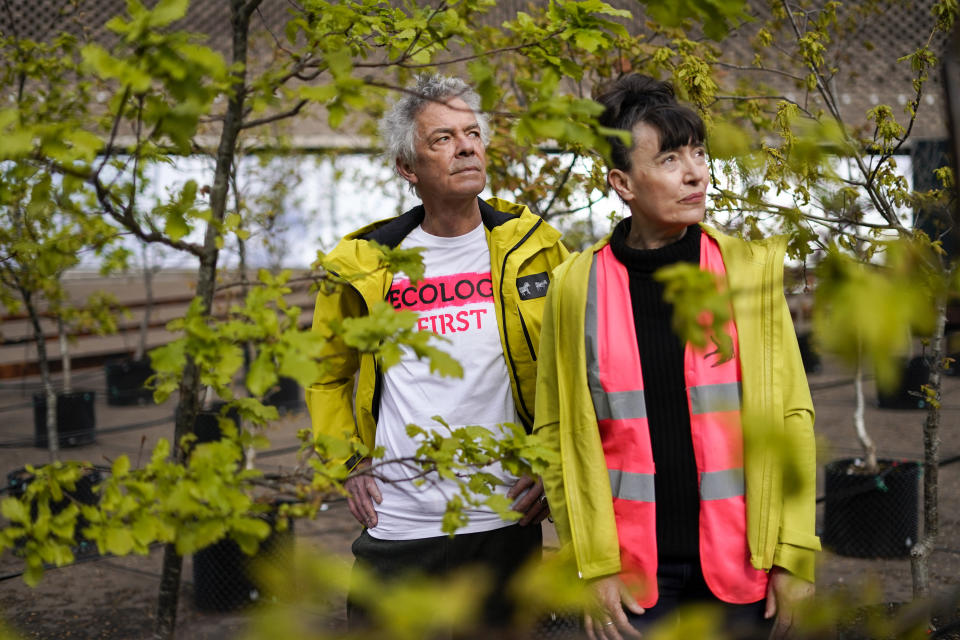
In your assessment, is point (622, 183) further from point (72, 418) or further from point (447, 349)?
point (72, 418)

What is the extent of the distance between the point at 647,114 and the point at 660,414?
0.67 meters

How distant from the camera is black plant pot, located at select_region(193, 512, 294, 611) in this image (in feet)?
15.4

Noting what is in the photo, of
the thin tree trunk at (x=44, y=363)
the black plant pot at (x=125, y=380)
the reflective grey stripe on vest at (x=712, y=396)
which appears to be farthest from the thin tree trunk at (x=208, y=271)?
the black plant pot at (x=125, y=380)

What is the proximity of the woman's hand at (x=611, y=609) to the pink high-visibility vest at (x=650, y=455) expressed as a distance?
0.19 ft

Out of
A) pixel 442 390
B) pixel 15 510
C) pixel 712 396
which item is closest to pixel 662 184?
pixel 712 396

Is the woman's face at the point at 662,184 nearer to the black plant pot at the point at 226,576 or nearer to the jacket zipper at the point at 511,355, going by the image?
the jacket zipper at the point at 511,355

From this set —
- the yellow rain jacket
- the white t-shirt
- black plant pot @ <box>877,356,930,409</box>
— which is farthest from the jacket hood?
black plant pot @ <box>877,356,930,409</box>

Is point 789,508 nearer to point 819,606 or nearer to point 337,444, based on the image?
point 337,444

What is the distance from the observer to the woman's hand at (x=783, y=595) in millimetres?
2012

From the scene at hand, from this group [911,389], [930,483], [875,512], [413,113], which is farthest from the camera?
[911,389]

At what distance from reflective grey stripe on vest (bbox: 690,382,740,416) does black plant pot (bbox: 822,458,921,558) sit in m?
3.23

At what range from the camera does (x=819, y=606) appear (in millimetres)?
952

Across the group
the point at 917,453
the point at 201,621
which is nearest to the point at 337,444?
the point at 201,621

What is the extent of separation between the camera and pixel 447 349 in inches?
103
